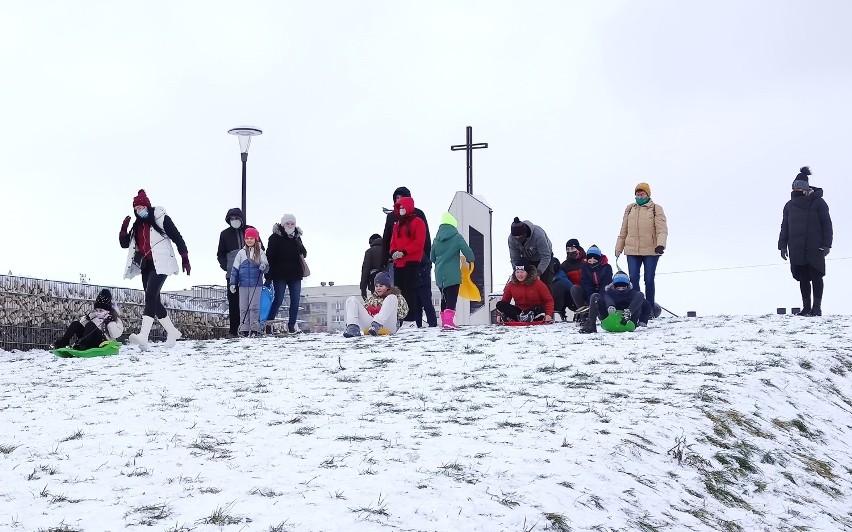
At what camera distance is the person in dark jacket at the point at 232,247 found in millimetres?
17391

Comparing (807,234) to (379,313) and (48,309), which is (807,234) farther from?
(48,309)

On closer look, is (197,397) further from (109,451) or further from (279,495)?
(279,495)

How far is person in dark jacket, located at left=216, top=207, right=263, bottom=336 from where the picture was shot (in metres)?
17.4

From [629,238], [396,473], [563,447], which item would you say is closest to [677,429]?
[563,447]

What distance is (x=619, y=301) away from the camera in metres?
15.8

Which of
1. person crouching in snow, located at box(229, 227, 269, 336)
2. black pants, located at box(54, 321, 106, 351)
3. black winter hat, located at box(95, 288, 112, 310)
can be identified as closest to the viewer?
black pants, located at box(54, 321, 106, 351)

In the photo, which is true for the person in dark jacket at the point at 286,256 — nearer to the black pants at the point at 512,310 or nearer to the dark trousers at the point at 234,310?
the dark trousers at the point at 234,310

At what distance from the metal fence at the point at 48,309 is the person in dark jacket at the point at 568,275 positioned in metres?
8.09

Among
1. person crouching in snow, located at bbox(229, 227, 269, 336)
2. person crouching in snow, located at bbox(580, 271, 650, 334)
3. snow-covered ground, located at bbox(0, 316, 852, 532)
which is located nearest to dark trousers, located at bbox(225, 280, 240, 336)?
person crouching in snow, located at bbox(229, 227, 269, 336)

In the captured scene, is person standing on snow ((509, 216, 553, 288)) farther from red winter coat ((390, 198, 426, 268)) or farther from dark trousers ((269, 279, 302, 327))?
dark trousers ((269, 279, 302, 327))

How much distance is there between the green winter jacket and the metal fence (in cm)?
652

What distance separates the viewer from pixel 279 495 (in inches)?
254

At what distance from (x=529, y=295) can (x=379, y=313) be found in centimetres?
268

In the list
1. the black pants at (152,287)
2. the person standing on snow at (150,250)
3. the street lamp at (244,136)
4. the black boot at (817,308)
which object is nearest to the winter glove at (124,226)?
the person standing on snow at (150,250)
